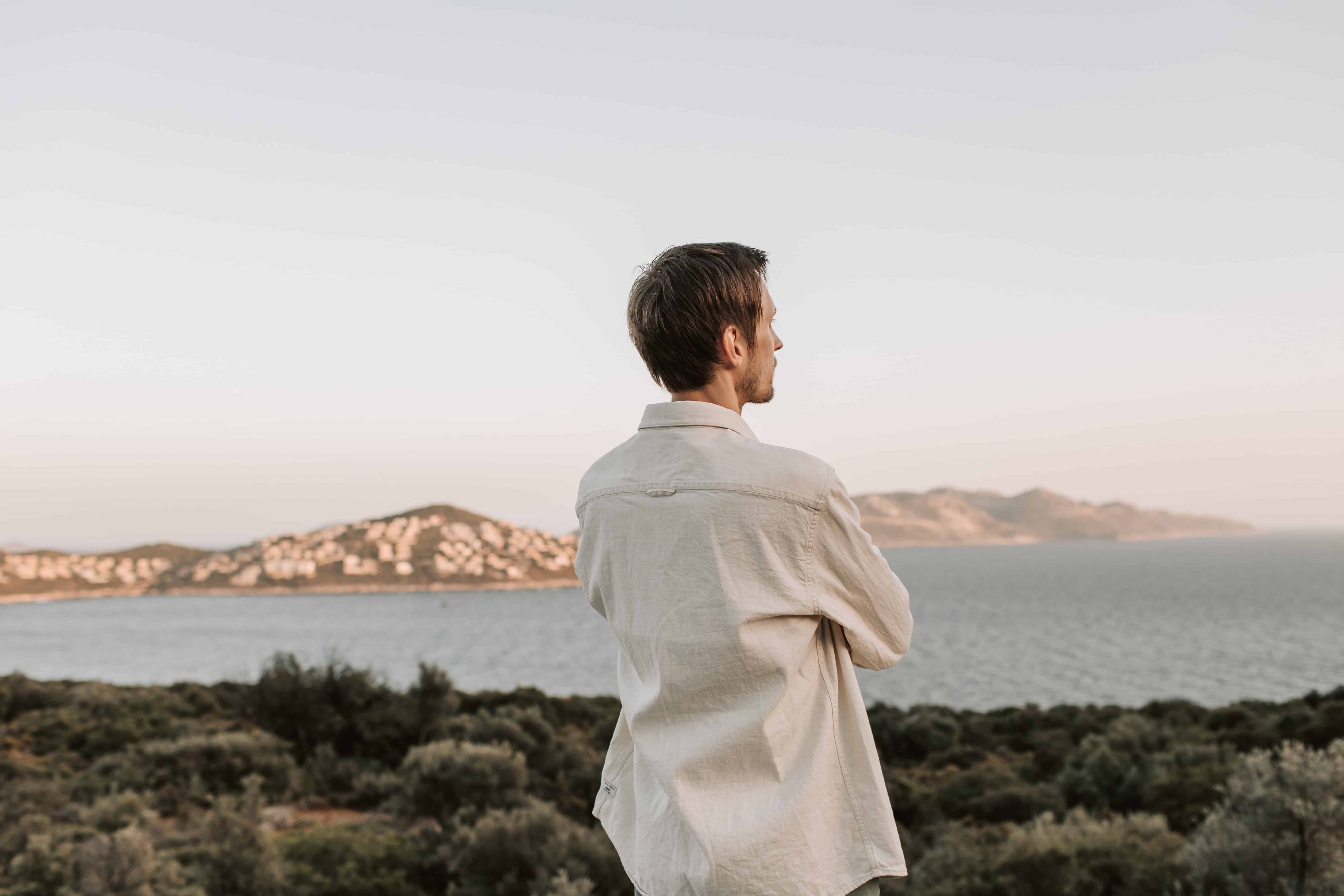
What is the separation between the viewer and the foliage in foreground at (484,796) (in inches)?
185

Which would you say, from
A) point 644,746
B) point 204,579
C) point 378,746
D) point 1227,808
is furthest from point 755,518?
point 204,579

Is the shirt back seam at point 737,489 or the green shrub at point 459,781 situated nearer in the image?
the shirt back seam at point 737,489

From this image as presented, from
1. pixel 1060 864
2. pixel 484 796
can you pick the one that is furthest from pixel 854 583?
pixel 484 796

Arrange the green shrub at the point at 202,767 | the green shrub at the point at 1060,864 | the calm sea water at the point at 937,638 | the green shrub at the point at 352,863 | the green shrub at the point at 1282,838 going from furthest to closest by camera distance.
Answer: the calm sea water at the point at 937,638 → the green shrub at the point at 202,767 → the green shrub at the point at 352,863 → the green shrub at the point at 1060,864 → the green shrub at the point at 1282,838

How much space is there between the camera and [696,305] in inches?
48.1

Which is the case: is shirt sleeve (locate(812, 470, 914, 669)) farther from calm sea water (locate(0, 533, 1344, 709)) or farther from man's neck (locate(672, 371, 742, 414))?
calm sea water (locate(0, 533, 1344, 709))

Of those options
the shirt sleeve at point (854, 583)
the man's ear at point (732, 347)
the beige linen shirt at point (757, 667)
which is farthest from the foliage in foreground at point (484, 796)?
the man's ear at point (732, 347)

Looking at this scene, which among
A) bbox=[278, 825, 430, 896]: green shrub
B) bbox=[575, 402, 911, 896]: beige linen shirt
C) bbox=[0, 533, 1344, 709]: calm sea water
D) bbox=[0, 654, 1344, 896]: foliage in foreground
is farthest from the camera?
bbox=[0, 533, 1344, 709]: calm sea water

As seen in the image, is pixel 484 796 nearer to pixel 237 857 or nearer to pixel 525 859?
pixel 525 859

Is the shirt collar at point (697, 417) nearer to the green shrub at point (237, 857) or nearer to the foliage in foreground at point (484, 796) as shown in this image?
the foliage in foreground at point (484, 796)

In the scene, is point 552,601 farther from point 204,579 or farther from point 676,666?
point 676,666

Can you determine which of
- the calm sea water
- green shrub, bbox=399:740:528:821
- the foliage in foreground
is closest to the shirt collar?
the foliage in foreground

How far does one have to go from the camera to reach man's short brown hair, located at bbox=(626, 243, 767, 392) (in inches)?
48.2

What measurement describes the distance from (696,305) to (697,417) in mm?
160
